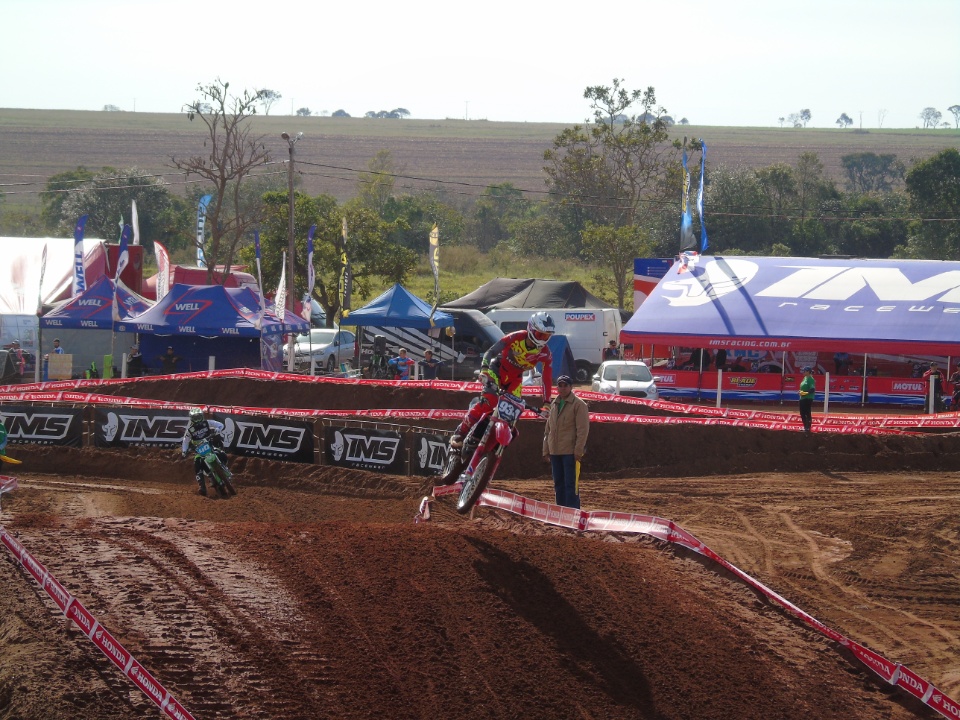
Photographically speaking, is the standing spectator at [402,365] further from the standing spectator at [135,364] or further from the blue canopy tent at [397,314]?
the standing spectator at [135,364]

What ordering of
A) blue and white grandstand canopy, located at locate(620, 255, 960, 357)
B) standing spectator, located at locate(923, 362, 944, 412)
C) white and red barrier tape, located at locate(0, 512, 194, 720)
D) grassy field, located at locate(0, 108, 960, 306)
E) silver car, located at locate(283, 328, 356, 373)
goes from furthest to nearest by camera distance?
grassy field, located at locate(0, 108, 960, 306) < silver car, located at locate(283, 328, 356, 373) < blue and white grandstand canopy, located at locate(620, 255, 960, 357) < standing spectator, located at locate(923, 362, 944, 412) < white and red barrier tape, located at locate(0, 512, 194, 720)

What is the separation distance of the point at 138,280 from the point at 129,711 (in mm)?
34295

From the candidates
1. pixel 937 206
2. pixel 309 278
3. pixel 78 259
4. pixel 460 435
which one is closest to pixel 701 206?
pixel 309 278

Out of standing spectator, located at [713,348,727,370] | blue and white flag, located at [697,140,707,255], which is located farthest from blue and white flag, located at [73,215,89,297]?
blue and white flag, located at [697,140,707,255]

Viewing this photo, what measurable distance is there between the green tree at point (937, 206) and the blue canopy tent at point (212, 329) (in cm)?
5000

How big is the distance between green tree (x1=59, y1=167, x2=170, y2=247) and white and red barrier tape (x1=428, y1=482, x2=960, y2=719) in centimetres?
6638

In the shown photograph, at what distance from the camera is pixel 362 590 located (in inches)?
332

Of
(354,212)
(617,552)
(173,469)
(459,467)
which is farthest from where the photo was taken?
(354,212)

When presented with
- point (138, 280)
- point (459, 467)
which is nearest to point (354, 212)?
point (138, 280)

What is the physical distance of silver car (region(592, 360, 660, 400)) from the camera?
25500mm

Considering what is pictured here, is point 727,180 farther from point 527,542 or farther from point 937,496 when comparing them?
point 527,542

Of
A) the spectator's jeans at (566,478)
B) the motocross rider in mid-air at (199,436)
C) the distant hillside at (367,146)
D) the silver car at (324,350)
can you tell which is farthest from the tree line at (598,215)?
the distant hillside at (367,146)

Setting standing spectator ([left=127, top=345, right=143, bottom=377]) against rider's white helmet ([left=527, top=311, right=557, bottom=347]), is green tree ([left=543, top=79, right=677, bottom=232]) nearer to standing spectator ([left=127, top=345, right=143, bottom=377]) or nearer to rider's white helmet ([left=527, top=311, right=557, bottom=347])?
standing spectator ([left=127, top=345, right=143, bottom=377])

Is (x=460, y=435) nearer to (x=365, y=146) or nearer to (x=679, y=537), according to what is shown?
(x=679, y=537)
